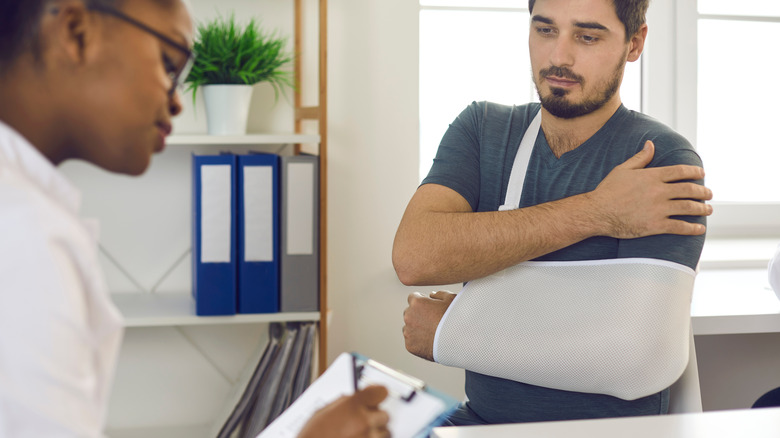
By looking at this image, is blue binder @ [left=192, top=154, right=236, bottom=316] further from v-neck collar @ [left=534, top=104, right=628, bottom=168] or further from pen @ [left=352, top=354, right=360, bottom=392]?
pen @ [left=352, top=354, right=360, bottom=392]

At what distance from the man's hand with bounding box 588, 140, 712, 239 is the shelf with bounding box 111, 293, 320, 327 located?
2.31 ft

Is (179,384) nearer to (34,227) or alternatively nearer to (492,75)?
(492,75)

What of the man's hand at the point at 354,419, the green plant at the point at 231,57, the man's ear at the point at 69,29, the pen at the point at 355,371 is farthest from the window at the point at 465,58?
the man's ear at the point at 69,29

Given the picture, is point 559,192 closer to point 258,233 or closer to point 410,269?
point 410,269

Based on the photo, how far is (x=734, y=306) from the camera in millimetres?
1499

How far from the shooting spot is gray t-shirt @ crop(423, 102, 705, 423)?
1111 mm

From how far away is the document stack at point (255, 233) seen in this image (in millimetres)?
1456

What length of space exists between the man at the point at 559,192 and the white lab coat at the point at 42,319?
30.0 inches

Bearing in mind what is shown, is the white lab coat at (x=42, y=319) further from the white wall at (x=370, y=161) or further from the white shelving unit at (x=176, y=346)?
the white wall at (x=370, y=161)

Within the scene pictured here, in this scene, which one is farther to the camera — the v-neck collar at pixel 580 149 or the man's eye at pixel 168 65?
the v-neck collar at pixel 580 149

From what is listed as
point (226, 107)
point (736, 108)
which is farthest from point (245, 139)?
point (736, 108)

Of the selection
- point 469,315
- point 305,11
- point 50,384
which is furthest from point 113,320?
point 305,11

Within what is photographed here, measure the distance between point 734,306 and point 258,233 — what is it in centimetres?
102

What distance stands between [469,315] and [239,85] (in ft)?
2.53
